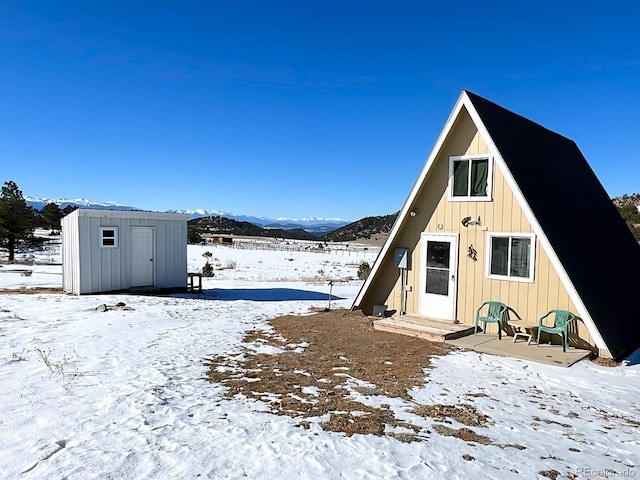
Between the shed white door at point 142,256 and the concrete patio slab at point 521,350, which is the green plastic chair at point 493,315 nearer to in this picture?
the concrete patio slab at point 521,350

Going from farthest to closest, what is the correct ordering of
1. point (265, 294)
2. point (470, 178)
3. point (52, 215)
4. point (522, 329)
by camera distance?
→ 1. point (52, 215)
2. point (265, 294)
3. point (470, 178)
4. point (522, 329)

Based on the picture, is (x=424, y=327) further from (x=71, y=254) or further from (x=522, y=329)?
(x=71, y=254)

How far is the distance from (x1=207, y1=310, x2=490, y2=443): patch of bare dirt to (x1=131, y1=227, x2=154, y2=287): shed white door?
7339 millimetres

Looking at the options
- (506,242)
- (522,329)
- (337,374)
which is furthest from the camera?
(506,242)

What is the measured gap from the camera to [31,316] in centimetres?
1016

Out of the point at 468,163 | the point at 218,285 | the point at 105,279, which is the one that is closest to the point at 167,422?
the point at 468,163

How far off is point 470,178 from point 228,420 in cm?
769

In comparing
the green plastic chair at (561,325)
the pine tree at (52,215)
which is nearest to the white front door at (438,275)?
the green plastic chair at (561,325)

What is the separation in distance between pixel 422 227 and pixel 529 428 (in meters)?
6.34

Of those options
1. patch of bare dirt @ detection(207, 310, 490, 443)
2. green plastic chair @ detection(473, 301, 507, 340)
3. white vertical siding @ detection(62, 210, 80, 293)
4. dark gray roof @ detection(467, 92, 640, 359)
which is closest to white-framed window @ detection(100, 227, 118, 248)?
white vertical siding @ detection(62, 210, 80, 293)

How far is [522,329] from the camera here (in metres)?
9.16

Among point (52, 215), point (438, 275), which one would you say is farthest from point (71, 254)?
point (52, 215)

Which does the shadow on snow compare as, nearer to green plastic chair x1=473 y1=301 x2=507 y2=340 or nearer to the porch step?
the porch step

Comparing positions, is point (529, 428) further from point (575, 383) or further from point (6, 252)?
point (6, 252)
